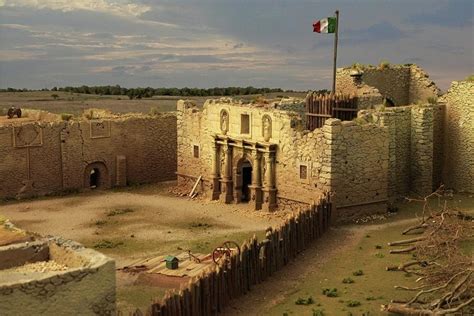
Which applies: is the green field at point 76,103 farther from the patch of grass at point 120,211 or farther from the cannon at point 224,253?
the cannon at point 224,253

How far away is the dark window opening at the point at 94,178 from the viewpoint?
37.9 meters

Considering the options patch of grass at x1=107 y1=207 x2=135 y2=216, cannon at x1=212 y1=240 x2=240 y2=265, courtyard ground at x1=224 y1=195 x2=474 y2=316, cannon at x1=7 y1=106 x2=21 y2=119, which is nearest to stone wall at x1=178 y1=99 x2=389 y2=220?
courtyard ground at x1=224 y1=195 x2=474 y2=316

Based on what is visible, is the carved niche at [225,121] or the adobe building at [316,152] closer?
the adobe building at [316,152]

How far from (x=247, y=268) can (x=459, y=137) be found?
1664cm

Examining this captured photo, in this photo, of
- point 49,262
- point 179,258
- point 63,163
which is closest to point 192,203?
point 63,163

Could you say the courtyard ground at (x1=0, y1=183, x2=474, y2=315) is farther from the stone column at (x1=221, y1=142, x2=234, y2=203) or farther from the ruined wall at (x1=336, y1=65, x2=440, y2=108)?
the ruined wall at (x1=336, y1=65, x2=440, y2=108)

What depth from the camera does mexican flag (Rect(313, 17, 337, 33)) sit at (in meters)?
34.8

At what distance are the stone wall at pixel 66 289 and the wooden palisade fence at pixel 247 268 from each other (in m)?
2.33

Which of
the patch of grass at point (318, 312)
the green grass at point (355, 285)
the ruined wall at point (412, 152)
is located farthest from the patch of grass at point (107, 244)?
the ruined wall at point (412, 152)

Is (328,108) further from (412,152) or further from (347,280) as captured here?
(347,280)

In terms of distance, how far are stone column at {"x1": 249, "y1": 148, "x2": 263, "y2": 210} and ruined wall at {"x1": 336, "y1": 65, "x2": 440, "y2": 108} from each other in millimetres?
8657

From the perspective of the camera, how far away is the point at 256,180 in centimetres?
3197

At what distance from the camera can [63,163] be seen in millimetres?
36375

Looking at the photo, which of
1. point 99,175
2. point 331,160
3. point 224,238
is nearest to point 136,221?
point 224,238
